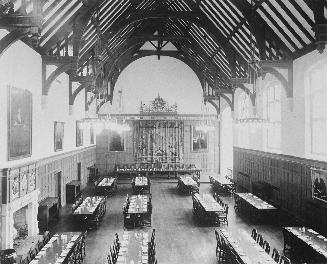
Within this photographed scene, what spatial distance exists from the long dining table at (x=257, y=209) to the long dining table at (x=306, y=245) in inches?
90.9

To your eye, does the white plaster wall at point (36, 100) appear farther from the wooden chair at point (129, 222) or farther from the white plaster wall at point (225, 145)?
the white plaster wall at point (225, 145)

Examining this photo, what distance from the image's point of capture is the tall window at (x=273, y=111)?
13231 millimetres

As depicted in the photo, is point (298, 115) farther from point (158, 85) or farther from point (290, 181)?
point (158, 85)

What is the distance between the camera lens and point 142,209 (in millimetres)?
10602

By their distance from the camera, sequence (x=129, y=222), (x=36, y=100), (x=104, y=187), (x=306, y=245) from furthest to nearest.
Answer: (x=104, y=187)
(x=129, y=222)
(x=36, y=100)
(x=306, y=245)

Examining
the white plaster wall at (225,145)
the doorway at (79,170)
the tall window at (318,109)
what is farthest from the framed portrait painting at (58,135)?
the white plaster wall at (225,145)

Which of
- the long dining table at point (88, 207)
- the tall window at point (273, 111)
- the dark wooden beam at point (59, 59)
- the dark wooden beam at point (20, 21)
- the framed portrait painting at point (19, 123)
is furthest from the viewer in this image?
the tall window at point (273, 111)

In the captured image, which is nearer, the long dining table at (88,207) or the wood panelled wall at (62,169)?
the long dining table at (88,207)

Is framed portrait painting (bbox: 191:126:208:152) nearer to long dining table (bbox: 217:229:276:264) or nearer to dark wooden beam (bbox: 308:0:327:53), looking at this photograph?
long dining table (bbox: 217:229:276:264)

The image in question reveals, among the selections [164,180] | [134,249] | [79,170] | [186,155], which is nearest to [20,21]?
[134,249]

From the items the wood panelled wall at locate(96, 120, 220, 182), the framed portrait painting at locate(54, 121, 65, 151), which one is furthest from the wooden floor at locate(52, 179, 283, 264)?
the wood panelled wall at locate(96, 120, 220, 182)

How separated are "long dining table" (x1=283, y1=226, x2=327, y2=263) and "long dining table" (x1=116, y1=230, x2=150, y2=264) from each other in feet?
11.4

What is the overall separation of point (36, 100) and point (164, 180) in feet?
35.8

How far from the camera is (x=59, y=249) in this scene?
22.9 feet
